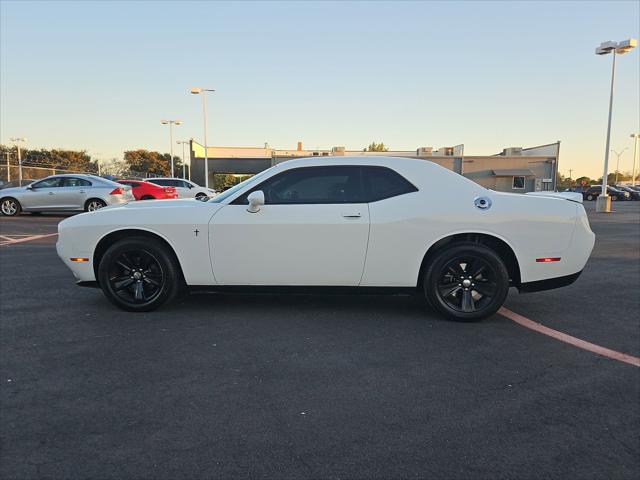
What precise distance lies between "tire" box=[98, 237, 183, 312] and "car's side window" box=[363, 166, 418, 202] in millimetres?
2064

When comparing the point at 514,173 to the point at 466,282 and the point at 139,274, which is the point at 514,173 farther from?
the point at 139,274

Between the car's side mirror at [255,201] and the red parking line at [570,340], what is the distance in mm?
2726

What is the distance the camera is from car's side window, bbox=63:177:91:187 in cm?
1519

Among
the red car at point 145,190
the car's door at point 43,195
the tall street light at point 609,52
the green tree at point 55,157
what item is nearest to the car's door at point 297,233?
the car's door at point 43,195

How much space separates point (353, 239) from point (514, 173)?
46.7 meters

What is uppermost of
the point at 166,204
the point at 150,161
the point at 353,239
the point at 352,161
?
the point at 150,161

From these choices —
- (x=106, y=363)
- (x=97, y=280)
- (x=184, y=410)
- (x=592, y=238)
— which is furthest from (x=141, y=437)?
(x=592, y=238)

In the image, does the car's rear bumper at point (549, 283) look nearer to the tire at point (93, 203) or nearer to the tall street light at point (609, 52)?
the tire at point (93, 203)

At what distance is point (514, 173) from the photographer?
46.1 m

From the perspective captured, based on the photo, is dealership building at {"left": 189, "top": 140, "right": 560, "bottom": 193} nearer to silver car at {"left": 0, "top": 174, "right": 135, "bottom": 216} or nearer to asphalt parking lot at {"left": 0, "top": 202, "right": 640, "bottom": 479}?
silver car at {"left": 0, "top": 174, "right": 135, "bottom": 216}

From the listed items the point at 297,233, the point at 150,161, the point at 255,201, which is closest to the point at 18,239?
the point at 255,201

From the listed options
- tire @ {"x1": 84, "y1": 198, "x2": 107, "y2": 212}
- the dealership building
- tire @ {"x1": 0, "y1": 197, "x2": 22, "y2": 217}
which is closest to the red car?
tire @ {"x1": 84, "y1": 198, "x2": 107, "y2": 212}

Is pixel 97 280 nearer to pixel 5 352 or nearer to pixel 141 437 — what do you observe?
pixel 5 352

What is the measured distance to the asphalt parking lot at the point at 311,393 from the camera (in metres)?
2.16
